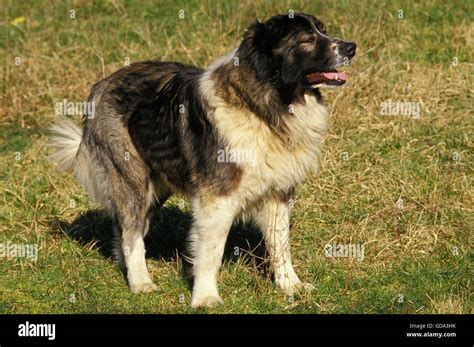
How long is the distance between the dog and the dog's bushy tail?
0.40m

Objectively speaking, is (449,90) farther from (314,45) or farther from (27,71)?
(27,71)

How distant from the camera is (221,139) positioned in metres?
6.61

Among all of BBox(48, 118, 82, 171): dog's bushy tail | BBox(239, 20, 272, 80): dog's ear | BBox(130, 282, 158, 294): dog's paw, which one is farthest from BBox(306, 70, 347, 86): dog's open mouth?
BBox(48, 118, 82, 171): dog's bushy tail

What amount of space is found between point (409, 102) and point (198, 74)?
3.57 m

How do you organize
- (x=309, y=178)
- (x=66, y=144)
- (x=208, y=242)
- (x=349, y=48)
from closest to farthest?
1. (x=349, y=48)
2. (x=208, y=242)
3. (x=66, y=144)
4. (x=309, y=178)

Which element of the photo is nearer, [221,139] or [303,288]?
[221,139]

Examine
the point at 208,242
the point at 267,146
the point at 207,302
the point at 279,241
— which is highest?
the point at 267,146

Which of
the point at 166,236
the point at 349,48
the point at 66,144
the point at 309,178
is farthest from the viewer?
the point at 309,178

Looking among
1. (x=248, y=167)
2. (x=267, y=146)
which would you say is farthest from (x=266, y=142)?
(x=248, y=167)

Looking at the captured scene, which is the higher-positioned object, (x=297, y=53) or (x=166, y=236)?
(x=297, y=53)

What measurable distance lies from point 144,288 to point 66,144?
1469mm

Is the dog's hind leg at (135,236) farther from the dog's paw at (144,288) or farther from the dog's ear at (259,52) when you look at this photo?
the dog's ear at (259,52)

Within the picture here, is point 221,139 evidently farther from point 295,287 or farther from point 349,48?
point 295,287

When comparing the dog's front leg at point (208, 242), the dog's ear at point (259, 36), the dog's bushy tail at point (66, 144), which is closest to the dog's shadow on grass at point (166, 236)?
the dog's front leg at point (208, 242)
